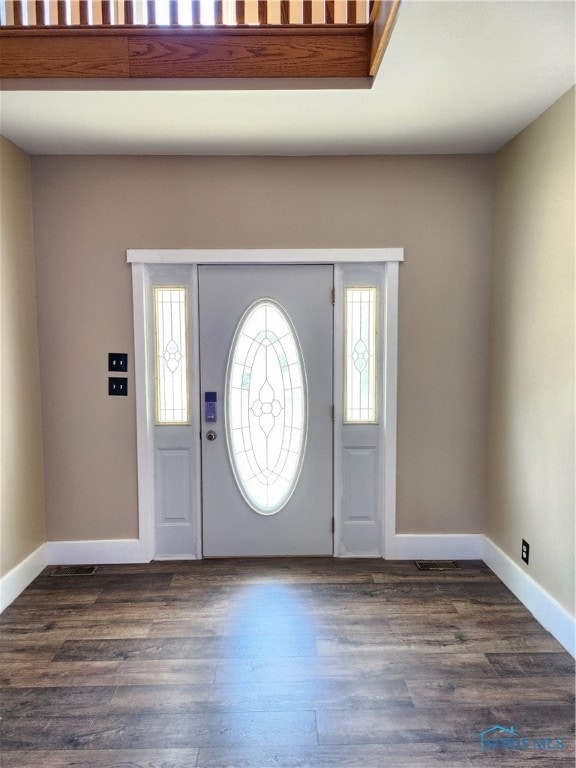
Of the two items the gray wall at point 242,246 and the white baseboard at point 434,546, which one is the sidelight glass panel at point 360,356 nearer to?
the gray wall at point 242,246

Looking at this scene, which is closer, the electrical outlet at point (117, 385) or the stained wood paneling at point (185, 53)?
the stained wood paneling at point (185, 53)

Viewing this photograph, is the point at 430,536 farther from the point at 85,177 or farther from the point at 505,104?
the point at 85,177

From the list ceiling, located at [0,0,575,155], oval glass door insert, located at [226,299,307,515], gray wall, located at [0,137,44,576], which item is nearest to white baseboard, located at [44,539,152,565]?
gray wall, located at [0,137,44,576]

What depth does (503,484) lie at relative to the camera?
312 centimetres

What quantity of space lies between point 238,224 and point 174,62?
42.1 inches

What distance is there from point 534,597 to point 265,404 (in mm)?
1923

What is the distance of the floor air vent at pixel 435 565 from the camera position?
128 inches

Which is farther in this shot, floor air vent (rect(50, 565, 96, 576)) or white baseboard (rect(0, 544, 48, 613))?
floor air vent (rect(50, 565, 96, 576))

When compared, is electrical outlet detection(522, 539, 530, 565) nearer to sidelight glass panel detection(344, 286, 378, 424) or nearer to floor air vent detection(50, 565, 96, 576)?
sidelight glass panel detection(344, 286, 378, 424)

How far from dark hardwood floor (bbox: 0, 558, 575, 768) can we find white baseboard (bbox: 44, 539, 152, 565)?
0.59 feet

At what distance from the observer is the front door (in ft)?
10.9

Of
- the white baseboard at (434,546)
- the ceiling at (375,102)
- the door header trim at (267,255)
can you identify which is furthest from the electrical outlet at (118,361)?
the white baseboard at (434,546)

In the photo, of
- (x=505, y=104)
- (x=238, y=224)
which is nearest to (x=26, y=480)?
(x=238, y=224)

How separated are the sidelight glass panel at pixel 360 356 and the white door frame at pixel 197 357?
6cm
